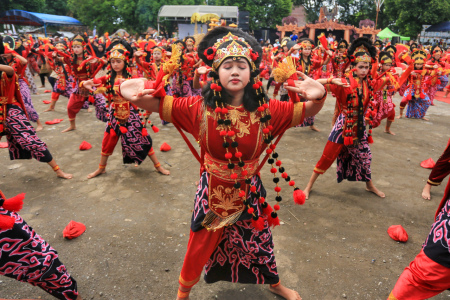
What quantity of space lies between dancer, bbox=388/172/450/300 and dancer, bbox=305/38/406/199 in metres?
1.90

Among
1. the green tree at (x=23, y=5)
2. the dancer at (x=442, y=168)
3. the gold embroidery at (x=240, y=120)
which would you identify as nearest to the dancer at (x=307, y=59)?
the dancer at (x=442, y=168)

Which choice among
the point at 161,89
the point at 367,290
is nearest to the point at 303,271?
the point at 367,290

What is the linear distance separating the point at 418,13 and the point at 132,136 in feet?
93.5

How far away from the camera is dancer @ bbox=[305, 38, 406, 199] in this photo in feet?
11.7

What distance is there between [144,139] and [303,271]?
9.46 feet

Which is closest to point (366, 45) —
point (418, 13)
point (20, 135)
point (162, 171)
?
point (162, 171)

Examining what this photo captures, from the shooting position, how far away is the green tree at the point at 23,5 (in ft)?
95.5

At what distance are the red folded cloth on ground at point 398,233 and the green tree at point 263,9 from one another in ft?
108

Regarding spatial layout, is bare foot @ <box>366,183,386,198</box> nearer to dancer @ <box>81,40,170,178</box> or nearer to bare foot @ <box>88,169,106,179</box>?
dancer @ <box>81,40,170,178</box>

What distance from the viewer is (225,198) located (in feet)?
6.89

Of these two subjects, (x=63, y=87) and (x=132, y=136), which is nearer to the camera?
(x=132, y=136)

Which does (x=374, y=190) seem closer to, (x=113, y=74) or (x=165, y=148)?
(x=165, y=148)

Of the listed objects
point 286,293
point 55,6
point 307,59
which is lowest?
point 286,293

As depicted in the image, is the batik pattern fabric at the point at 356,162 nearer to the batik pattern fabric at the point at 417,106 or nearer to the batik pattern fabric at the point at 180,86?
the batik pattern fabric at the point at 180,86
